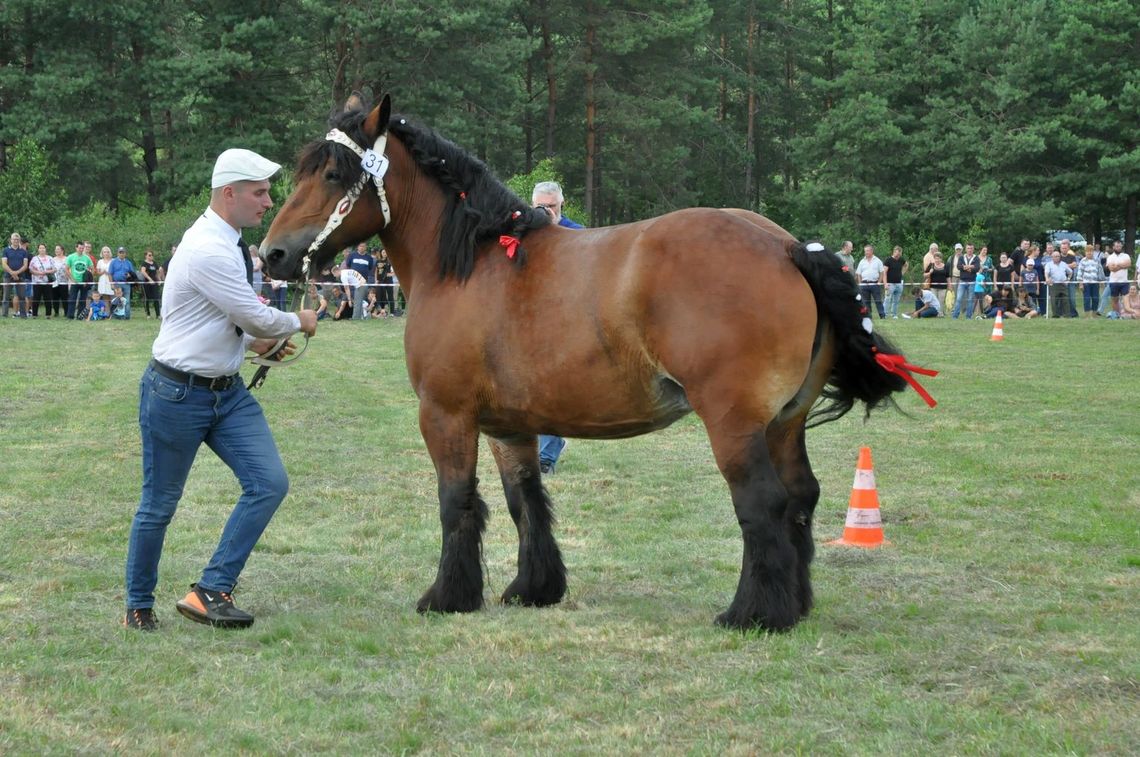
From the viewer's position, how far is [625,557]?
777 centimetres

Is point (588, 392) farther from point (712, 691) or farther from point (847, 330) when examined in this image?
point (712, 691)

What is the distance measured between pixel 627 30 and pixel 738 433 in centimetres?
4413

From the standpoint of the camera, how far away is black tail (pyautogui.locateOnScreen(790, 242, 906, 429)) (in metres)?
5.88

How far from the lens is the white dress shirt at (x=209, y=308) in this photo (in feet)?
19.1

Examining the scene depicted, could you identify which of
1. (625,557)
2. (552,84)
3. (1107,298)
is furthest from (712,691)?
(552,84)

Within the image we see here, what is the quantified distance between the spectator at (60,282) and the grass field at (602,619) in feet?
60.2

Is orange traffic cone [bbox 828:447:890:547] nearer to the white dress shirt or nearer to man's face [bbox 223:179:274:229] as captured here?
the white dress shirt

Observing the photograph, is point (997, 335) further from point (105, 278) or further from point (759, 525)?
point (759, 525)

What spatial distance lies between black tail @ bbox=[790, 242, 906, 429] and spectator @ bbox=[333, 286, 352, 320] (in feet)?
80.4

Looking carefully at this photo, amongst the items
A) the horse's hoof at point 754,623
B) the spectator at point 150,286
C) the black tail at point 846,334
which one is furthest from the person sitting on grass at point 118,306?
the horse's hoof at point 754,623

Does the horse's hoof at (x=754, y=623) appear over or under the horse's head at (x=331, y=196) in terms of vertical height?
under

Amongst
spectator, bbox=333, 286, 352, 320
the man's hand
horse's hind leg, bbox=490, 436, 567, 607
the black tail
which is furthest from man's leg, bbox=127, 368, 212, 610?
spectator, bbox=333, 286, 352, 320

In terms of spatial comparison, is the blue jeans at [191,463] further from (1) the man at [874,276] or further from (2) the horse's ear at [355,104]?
(1) the man at [874,276]

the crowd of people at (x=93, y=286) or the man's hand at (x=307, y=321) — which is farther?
the crowd of people at (x=93, y=286)
